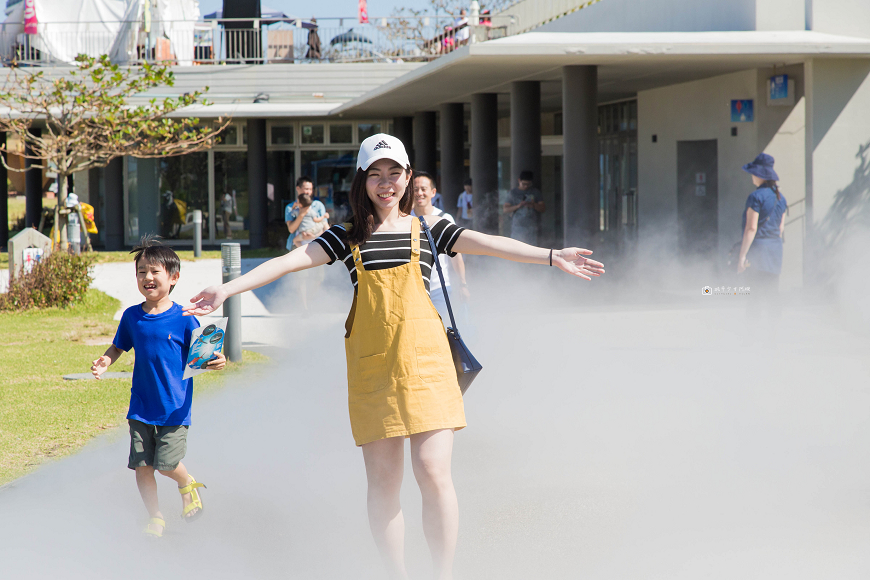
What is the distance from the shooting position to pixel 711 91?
14.7 m

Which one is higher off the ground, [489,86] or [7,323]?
[489,86]

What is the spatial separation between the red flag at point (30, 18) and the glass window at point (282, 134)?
868 cm

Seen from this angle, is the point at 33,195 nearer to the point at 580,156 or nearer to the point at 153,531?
the point at 580,156

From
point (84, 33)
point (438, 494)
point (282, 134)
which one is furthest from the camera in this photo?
point (84, 33)

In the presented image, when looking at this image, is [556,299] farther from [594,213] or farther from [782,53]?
[782,53]

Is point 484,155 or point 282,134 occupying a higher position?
point 282,134

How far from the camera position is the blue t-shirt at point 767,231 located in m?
8.53

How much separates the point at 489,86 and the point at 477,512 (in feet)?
41.4

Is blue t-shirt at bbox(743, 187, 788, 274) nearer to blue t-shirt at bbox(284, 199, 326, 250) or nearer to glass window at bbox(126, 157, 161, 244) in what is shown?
blue t-shirt at bbox(284, 199, 326, 250)

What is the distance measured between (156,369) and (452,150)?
1677 cm

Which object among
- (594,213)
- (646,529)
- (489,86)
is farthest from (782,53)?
(646,529)

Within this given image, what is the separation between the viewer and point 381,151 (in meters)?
3.32

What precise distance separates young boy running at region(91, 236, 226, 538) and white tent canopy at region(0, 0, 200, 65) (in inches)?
996

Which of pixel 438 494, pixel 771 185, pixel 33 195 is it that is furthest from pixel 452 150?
pixel 438 494
